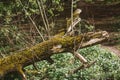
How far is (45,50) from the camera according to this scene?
8.02m

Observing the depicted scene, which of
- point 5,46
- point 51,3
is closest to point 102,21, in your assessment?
point 51,3

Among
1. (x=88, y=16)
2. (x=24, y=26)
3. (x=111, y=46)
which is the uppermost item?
(x=24, y=26)

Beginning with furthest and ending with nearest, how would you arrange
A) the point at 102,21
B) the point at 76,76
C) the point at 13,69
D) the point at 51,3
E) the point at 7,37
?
the point at 102,21 < the point at 51,3 < the point at 7,37 < the point at 76,76 < the point at 13,69

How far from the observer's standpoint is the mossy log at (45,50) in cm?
795

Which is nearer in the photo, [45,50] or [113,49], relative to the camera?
[45,50]

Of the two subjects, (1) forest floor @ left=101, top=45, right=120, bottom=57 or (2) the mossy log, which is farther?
(1) forest floor @ left=101, top=45, right=120, bottom=57

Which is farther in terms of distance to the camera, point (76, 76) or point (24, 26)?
point (24, 26)

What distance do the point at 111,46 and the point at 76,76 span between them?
23.3 feet

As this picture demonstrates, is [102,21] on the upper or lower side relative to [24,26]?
lower

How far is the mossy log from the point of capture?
313 inches

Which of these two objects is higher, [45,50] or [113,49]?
[45,50]

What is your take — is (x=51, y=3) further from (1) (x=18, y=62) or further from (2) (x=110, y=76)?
(1) (x=18, y=62)

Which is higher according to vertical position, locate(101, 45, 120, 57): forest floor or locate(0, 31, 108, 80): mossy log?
locate(0, 31, 108, 80): mossy log

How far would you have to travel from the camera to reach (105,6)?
56.1 feet
